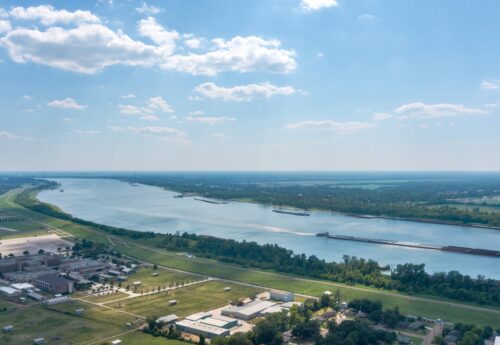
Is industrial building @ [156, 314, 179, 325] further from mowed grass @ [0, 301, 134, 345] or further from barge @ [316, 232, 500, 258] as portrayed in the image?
barge @ [316, 232, 500, 258]

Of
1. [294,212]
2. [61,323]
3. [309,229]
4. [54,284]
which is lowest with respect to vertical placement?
[61,323]

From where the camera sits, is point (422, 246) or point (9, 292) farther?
point (422, 246)

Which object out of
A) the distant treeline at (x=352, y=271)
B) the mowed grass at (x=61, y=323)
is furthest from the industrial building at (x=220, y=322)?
the distant treeline at (x=352, y=271)

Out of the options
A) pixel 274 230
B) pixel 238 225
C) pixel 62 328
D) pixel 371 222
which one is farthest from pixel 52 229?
pixel 371 222

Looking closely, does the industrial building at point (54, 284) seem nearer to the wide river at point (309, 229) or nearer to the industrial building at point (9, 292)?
the industrial building at point (9, 292)

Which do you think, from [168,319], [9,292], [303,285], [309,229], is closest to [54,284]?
[9,292]

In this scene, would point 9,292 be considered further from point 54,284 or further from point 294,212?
point 294,212
